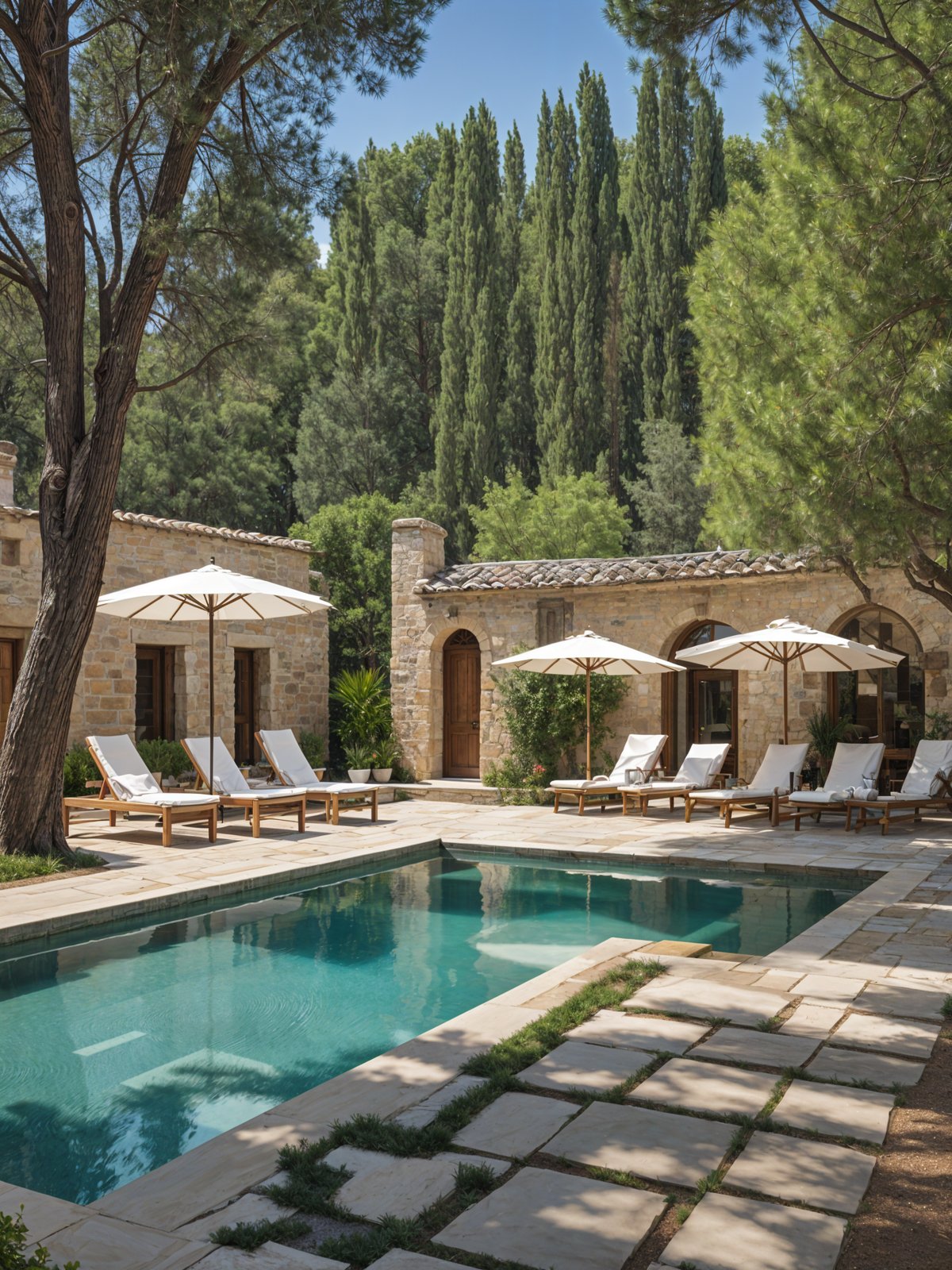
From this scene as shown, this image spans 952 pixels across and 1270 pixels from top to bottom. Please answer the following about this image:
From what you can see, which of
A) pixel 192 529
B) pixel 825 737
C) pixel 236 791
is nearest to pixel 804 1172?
pixel 236 791

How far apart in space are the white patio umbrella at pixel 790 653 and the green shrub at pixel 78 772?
6.83m

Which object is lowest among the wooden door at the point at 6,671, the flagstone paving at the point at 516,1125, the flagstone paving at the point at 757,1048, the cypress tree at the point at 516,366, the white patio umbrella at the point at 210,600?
the flagstone paving at the point at 757,1048

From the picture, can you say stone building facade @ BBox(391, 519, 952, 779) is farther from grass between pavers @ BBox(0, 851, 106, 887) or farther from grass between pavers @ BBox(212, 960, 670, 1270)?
grass between pavers @ BBox(212, 960, 670, 1270)

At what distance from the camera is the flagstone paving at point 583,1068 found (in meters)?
3.54

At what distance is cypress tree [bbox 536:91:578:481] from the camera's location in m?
26.3

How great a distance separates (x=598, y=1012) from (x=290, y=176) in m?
7.95

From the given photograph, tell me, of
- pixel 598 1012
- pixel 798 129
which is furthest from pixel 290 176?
pixel 598 1012

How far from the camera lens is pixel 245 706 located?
49.0 ft

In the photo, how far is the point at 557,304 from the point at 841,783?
63.2 feet

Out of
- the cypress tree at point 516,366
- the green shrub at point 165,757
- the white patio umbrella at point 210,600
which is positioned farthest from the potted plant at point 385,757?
the cypress tree at point 516,366

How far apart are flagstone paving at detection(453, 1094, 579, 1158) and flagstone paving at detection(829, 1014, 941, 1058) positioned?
1305 millimetres

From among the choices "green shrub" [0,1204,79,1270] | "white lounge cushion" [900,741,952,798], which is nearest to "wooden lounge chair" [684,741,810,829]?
"white lounge cushion" [900,741,952,798]

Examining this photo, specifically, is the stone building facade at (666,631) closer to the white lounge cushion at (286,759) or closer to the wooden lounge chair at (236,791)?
the white lounge cushion at (286,759)

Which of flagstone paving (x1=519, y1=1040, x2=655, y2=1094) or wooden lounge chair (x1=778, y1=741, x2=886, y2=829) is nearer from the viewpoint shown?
flagstone paving (x1=519, y1=1040, x2=655, y2=1094)
